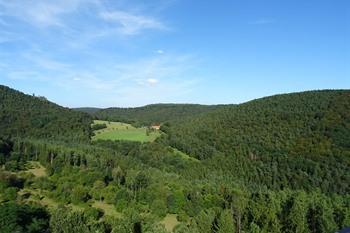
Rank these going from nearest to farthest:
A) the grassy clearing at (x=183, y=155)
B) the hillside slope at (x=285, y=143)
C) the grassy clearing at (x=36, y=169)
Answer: the hillside slope at (x=285, y=143) < the grassy clearing at (x=36, y=169) < the grassy clearing at (x=183, y=155)

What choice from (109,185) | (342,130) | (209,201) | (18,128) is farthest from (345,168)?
(18,128)

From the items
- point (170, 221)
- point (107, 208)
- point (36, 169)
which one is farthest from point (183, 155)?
point (170, 221)

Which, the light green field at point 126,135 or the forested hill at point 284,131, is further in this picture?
the light green field at point 126,135

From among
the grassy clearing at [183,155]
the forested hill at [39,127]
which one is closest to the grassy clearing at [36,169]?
the forested hill at [39,127]

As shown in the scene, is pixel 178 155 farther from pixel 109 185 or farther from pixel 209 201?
pixel 209 201

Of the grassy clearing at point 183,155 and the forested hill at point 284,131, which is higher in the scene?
the forested hill at point 284,131

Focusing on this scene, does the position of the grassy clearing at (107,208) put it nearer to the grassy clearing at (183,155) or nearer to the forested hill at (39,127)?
the grassy clearing at (183,155)

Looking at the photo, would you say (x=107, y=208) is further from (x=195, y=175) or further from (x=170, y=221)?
(x=195, y=175)
